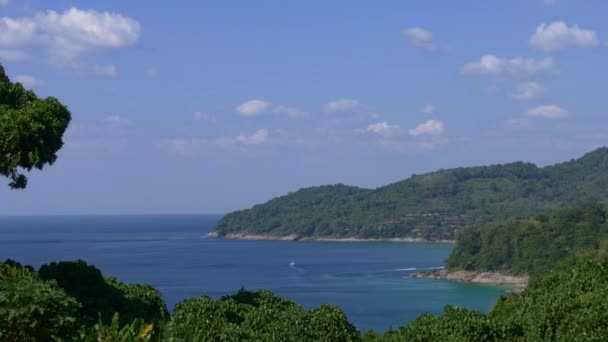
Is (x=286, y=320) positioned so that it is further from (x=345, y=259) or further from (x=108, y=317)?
(x=345, y=259)

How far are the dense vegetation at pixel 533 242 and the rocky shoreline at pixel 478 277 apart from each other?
1.35 m

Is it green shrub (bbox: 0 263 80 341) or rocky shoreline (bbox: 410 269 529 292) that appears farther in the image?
rocky shoreline (bbox: 410 269 529 292)

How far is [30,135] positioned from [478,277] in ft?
339

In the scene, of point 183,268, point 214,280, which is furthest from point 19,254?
point 214,280

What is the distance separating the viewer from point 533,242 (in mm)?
117375

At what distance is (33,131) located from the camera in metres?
18.6

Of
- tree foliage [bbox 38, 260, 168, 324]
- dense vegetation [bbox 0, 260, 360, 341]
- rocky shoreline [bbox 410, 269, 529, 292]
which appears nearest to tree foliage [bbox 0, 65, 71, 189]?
dense vegetation [bbox 0, 260, 360, 341]

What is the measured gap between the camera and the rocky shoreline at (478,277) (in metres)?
112

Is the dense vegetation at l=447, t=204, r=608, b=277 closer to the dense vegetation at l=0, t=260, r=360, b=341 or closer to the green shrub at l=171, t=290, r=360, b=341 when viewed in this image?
the dense vegetation at l=0, t=260, r=360, b=341

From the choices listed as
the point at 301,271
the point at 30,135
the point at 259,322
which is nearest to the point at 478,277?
the point at 301,271

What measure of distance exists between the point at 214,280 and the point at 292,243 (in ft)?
290

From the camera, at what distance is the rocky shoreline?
368 ft

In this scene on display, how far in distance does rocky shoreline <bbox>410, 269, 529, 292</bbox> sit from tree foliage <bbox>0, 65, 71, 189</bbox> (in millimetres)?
97729

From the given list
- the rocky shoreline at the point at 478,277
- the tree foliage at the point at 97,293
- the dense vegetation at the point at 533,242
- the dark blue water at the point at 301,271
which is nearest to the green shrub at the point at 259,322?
the tree foliage at the point at 97,293
